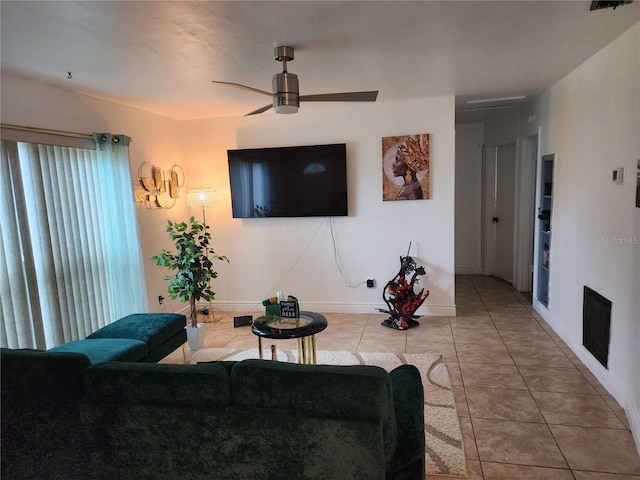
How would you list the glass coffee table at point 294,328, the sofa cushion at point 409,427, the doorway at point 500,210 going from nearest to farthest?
the sofa cushion at point 409,427 < the glass coffee table at point 294,328 < the doorway at point 500,210

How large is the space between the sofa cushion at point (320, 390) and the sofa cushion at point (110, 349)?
4.85ft

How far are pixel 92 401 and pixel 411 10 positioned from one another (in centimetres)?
242

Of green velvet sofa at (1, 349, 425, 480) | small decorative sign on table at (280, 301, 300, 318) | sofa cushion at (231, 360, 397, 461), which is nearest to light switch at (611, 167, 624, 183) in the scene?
green velvet sofa at (1, 349, 425, 480)

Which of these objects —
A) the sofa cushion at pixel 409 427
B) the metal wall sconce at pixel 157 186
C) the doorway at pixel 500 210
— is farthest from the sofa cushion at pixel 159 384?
the doorway at pixel 500 210

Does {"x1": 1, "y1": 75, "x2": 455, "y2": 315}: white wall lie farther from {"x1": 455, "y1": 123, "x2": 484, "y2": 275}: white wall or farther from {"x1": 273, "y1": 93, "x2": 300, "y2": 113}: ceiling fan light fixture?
{"x1": 455, "y1": 123, "x2": 484, "y2": 275}: white wall

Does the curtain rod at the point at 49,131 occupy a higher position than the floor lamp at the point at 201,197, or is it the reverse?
the curtain rod at the point at 49,131

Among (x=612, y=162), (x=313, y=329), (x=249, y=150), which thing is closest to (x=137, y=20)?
(x=313, y=329)

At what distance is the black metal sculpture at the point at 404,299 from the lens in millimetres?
4180

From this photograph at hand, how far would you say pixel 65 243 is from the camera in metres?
3.19

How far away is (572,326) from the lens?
347 cm

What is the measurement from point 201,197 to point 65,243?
1.62 metres

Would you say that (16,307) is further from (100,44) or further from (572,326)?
(572,326)

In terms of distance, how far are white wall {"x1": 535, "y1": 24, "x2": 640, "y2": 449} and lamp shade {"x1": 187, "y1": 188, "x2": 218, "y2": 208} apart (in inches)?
148

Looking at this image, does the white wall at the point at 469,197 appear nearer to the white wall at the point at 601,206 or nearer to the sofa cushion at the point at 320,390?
the white wall at the point at 601,206
